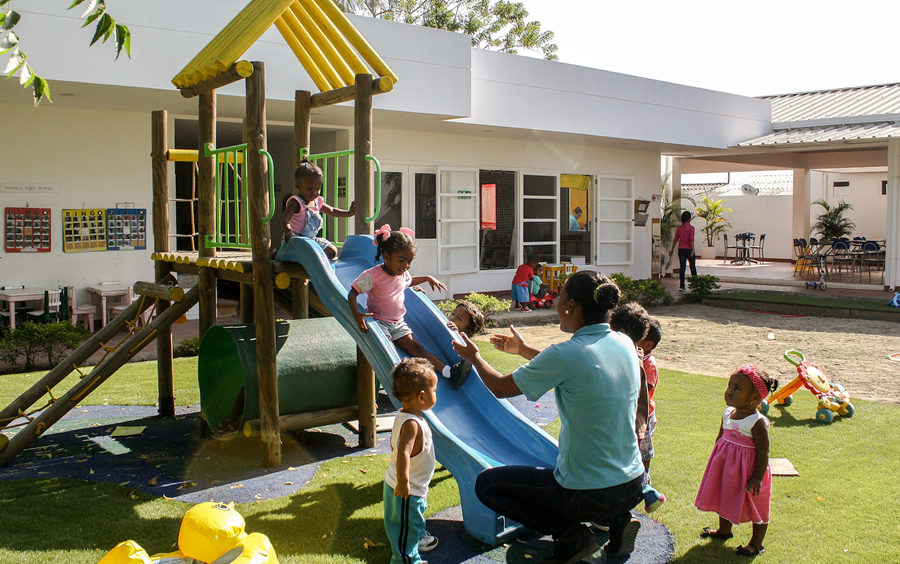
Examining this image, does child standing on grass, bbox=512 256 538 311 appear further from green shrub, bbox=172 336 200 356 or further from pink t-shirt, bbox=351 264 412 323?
pink t-shirt, bbox=351 264 412 323

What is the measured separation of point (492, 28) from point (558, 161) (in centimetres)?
1631

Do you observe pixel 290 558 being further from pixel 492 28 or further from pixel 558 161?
pixel 492 28

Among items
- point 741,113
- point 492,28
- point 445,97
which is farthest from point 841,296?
point 492,28

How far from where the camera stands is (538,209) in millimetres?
17531

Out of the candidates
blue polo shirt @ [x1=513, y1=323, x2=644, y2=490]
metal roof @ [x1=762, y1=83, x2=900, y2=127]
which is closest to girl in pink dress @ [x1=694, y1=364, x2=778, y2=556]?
blue polo shirt @ [x1=513, y1=323, x2=644, y2=490]

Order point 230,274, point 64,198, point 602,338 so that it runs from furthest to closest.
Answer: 1. point 64,198
2. point 230,274
3. point 602,338

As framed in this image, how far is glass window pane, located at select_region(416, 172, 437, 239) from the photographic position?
50.5 ft

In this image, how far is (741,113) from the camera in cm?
1980


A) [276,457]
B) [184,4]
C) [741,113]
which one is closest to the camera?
[276,457]

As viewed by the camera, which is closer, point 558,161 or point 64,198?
point 64,198

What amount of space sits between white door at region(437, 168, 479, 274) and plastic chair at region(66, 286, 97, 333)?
6.60 meters

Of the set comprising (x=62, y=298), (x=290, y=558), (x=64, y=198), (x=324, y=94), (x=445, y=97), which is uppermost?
(x=445, y=97)

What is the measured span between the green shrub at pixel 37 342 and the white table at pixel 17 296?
97 cm

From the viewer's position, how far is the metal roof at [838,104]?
1831 centimetres
